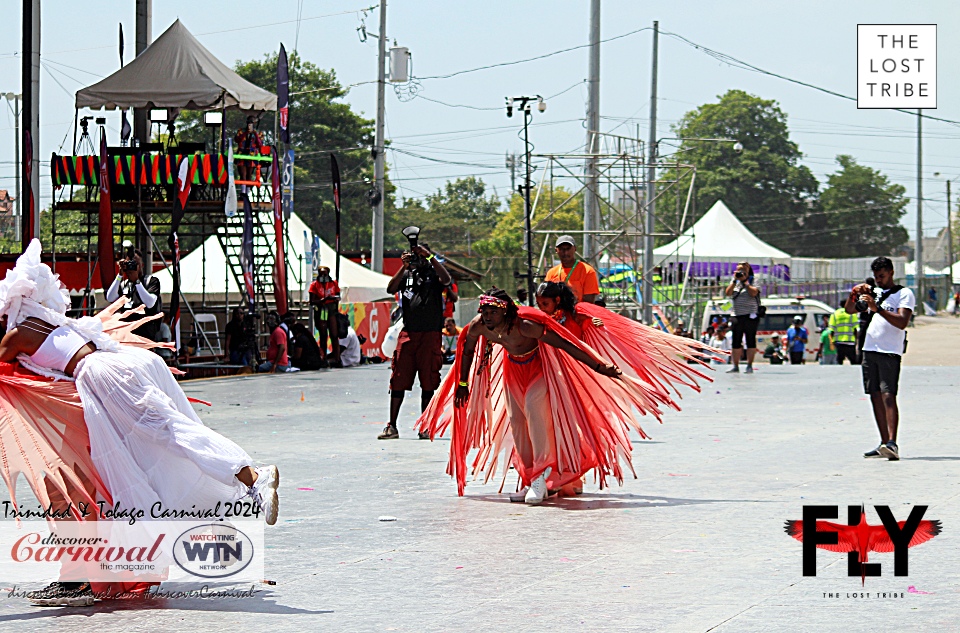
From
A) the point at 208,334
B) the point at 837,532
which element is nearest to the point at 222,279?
the point at 208,334

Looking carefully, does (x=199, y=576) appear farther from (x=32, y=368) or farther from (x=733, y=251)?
(x=733, y=251)

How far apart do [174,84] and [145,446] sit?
705 inches

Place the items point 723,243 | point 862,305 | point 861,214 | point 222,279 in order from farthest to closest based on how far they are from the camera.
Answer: point 861,214 < point 723,243 < point 222,279 < point 862,305

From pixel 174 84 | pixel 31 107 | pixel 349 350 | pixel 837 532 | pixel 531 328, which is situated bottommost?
pixel 349 350

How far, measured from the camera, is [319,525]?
25.3 feet

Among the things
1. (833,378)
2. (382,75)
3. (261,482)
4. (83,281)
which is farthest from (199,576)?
(382,75)

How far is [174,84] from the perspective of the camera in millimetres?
22688

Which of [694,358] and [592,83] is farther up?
[592,83]

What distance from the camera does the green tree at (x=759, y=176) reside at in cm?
11206

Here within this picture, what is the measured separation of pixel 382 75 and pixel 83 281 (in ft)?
33.5

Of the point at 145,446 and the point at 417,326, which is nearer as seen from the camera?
the point at 145,446

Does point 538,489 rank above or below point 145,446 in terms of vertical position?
below

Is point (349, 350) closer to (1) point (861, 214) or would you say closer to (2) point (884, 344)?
(2) point (884, 344)

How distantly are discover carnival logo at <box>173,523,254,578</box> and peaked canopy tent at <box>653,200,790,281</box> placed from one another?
50421 mm
